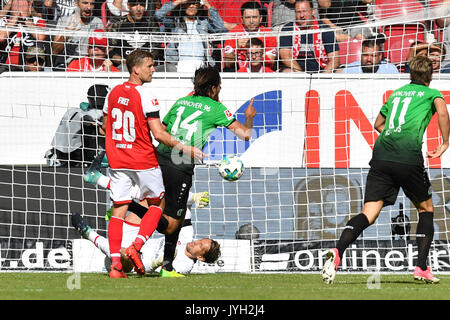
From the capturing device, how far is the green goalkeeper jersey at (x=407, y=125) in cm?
734

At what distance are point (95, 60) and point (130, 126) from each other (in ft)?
Result: 15.8

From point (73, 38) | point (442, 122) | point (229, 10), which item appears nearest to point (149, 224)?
point (442, 122)

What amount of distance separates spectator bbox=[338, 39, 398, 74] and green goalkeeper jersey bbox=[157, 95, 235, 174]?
3.99m

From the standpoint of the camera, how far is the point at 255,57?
11898 millimetres

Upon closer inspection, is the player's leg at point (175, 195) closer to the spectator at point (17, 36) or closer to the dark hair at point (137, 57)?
the dark hair at point (137, 57)

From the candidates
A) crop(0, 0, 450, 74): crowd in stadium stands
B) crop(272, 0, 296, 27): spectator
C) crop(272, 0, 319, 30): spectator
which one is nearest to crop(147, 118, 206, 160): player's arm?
crop(0, 0, 450, 74): crowd in stadium stands

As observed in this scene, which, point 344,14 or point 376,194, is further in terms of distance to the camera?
point 344,14

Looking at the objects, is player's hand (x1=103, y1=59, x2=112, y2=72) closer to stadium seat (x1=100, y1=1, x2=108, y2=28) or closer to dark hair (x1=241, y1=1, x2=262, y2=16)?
stadium seat (x1=100, y1=1, x2=108, y2=28)

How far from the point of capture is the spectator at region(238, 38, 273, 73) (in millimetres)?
11701

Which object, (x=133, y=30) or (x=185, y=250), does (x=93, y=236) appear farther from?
(x=133, y=30)

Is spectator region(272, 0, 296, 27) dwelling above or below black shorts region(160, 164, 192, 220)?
above

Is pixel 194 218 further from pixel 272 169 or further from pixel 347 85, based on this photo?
pixel 347 85

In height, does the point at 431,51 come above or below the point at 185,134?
above

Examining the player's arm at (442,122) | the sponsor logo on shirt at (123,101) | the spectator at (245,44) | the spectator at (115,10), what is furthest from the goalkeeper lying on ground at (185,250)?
the spectator at (115,10)
